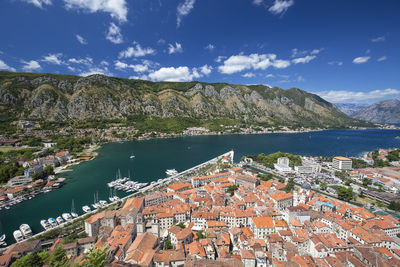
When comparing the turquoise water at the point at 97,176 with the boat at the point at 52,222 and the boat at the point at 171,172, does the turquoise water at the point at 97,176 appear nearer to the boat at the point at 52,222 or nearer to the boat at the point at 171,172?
the boat at the point at 171,172

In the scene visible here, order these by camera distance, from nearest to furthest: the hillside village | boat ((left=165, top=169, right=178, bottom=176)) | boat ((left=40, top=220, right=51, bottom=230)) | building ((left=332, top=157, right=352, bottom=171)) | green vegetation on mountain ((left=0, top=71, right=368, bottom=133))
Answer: the hillside village
boat ((left=40, top=220, right=51, bottom=230))
boat ((left=165, top=169, right=178, bottom=176))
building ((left=332, top=157, right=352, bottom=171))
green vegetation on mountain ((left=0, top=71, right=368, bottom=133))

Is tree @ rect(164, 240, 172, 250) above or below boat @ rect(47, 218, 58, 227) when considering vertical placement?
above

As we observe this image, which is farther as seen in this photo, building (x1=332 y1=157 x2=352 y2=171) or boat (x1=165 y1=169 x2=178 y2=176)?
building (x1=332 y1=157 x2=352 y2=171)

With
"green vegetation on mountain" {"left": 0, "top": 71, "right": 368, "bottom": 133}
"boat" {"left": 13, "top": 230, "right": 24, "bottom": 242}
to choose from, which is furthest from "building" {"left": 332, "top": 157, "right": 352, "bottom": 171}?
"green vegetation on mountain" {"left": 0, "top": 71, "right": 368, "bottom": 133}

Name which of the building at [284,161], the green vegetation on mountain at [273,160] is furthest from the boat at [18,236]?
the building at [284,161]

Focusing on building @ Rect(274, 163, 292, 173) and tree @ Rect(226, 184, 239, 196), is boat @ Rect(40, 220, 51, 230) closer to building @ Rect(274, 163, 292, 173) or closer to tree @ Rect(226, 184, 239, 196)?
tree @ Rect(226, 184, 239, 196)

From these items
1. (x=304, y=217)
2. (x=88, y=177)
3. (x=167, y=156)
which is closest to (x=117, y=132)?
(x=167, y=156)

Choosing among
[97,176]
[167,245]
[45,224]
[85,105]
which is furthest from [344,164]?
[85,105]

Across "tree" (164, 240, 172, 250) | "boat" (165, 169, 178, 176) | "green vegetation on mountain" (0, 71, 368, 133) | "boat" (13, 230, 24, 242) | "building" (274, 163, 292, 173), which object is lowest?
"boat" (13, 230, 24, 242)
